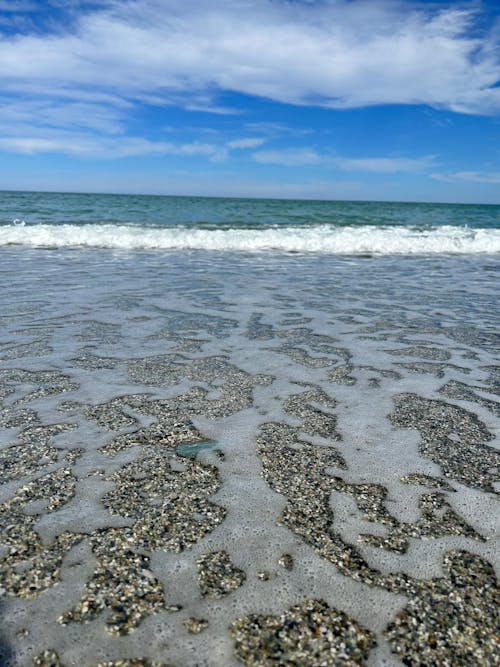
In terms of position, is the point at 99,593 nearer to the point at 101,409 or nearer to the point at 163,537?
the point at 163,537

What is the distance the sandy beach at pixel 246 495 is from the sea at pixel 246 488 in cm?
1

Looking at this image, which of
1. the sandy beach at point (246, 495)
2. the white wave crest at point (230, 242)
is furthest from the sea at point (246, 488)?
the white wave crest at point (230, 242)

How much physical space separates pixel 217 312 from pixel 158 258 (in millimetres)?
6718

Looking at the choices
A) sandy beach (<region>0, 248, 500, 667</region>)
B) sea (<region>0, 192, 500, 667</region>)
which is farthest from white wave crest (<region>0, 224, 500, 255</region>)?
sandy beach (<region>0, 248, 500, 667</region>)

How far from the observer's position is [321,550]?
217 centimetres

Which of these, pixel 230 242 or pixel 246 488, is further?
pixel 230 242

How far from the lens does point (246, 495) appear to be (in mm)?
2586

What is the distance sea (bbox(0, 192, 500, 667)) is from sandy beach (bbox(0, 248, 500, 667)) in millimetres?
10

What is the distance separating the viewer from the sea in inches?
68.8

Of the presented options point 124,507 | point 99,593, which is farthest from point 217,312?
point 99,593

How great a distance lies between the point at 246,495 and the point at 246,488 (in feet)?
0.20

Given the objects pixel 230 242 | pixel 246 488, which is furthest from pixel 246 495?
pixel 230 242

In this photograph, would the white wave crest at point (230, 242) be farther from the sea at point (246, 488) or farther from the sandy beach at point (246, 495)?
the sandy beach at point (246, 495)

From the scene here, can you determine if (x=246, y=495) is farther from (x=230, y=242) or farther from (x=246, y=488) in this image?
(x=230, y=242)
